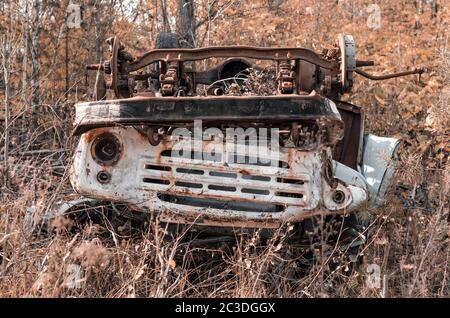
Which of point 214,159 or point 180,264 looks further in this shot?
point 180,264

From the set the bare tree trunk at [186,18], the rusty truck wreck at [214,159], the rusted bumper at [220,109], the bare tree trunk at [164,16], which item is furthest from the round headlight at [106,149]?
the bare tree trunk at [164,16]

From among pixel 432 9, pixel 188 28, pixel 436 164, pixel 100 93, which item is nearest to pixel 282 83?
pixel 100 93

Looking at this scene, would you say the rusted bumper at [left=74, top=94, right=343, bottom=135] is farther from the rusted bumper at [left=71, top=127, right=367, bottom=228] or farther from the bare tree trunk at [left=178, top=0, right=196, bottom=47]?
the bare tree trunk at [left=178, top=0, right=196, bottom=47]

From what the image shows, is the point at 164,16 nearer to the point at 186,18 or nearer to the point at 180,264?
the point at 186,18

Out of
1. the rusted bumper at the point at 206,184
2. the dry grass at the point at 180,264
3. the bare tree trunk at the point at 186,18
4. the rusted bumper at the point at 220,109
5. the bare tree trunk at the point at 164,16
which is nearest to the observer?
the dry grass at the point at 180,264

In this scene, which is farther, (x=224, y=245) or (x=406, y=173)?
(x=406, y=173)

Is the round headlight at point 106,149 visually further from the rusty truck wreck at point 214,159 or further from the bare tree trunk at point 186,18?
the bare tree trunk at point 186,18

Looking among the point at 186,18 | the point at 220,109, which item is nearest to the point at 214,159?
the point at 220,109

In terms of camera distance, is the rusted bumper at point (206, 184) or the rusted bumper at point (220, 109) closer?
the rusted bumper at point (220, 109)

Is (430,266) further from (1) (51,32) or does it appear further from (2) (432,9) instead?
(2) (432,9)

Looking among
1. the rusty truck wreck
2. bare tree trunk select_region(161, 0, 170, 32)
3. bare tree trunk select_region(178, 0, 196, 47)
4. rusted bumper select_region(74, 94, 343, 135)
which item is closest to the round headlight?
the rusty truck wreck

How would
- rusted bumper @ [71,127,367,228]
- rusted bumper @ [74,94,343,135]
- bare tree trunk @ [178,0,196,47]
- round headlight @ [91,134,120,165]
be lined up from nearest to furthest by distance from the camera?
rusted bumper @ [74,94,343,135]
rusted bumper @ [71,127,367,228]
round headlight @ [91,134,120,165]
bare tree trunk @ [178,0,196,47]

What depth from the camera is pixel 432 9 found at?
1106 centimetres

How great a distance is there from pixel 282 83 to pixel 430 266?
132 centimetres
